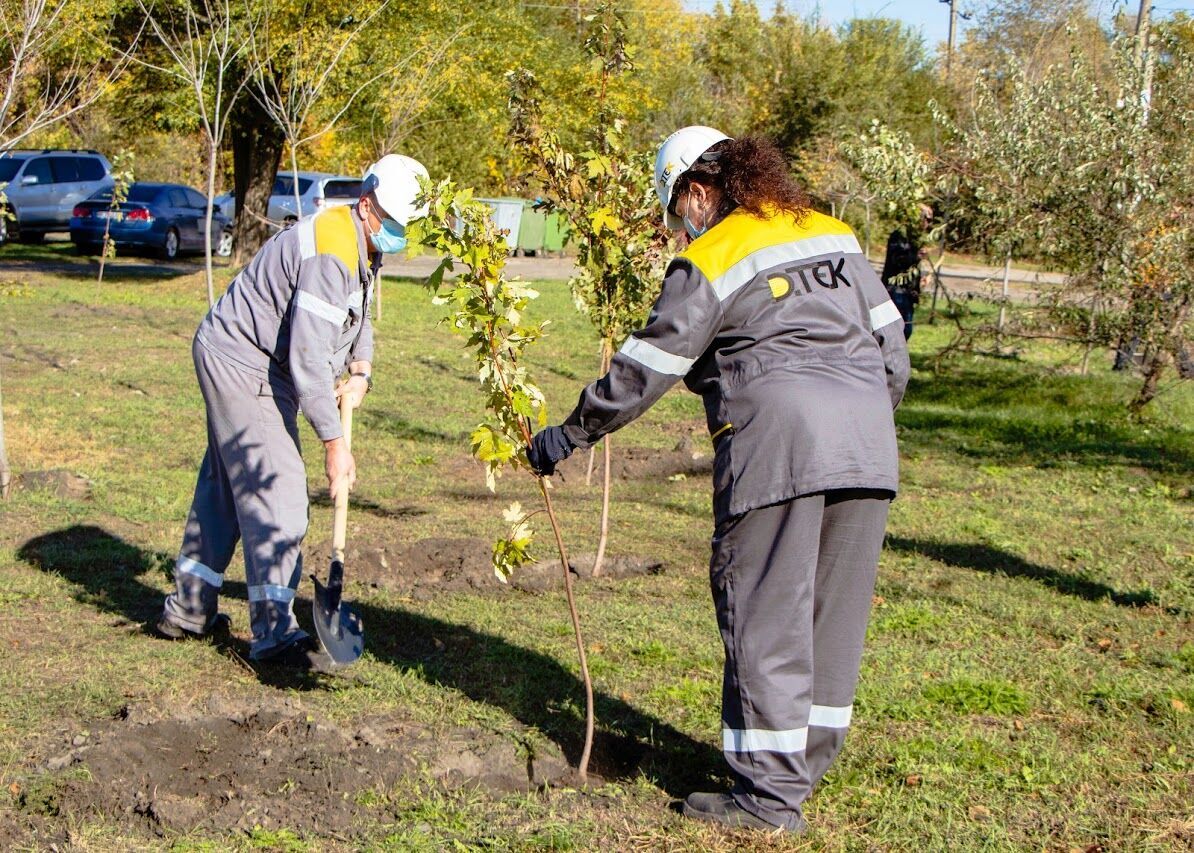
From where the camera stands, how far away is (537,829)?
3684 millimetres

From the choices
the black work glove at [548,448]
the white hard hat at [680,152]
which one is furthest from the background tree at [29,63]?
the white hard hat at [680,152]

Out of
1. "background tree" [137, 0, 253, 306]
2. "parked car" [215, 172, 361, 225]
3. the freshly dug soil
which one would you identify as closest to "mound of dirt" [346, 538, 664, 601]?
the freshly dug soil

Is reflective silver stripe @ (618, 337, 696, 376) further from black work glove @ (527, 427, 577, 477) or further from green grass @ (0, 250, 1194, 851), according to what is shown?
green grass @ (0, 250, 1194, 851)

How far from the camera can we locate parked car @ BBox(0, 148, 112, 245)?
28047 mm

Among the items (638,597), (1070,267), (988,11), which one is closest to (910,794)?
(638,597)

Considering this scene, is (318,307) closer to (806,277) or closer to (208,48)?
(806,277)

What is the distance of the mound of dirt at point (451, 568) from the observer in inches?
253

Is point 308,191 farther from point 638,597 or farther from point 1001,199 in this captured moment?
point 638,597

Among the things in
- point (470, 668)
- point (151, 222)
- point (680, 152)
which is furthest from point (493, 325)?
point (151, 222)

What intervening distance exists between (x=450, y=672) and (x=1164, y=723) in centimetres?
269

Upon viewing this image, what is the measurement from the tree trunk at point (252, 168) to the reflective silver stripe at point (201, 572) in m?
16.1

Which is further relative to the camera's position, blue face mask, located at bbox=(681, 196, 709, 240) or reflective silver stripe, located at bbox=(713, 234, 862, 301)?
blue face mask, located at bbox=(681, 196, 709, 240)

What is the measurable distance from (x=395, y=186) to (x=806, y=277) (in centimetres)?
181

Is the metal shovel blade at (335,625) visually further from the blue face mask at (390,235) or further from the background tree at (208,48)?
the background tree at (208,48)
